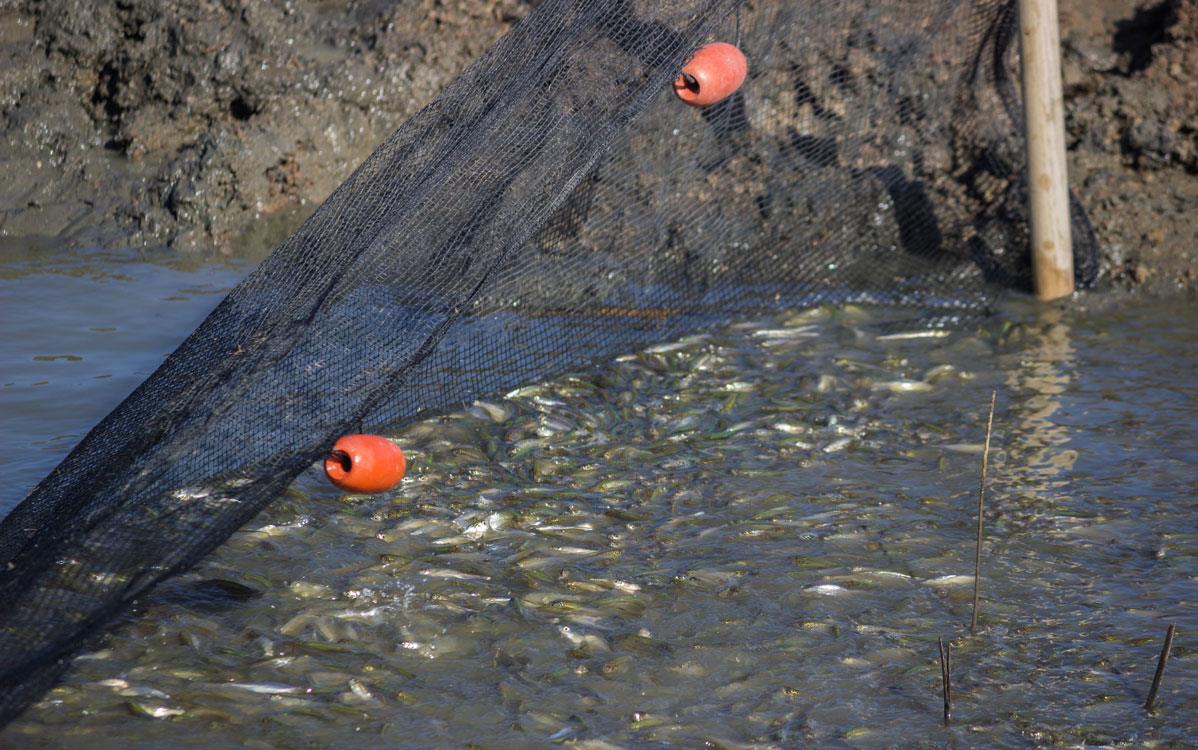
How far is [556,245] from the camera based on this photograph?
22.4 ft

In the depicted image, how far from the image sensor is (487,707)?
395 centimetres

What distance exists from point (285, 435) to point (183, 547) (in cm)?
73

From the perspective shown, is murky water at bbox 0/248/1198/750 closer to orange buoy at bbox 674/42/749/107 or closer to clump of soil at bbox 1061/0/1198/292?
clump of soil at bbox 1061/0/1198/292

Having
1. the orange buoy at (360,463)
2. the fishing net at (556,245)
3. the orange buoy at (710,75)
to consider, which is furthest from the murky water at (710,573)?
the orange buoy at (710,75)

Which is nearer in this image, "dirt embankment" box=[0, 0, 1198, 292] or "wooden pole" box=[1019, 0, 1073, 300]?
"wooden pole" box=[1019, 0, 1073, 300]

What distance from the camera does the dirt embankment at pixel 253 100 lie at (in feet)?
27.9

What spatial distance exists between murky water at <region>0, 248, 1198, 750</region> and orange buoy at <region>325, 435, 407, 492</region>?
528 millimetres

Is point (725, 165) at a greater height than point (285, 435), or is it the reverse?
point (725, 165)

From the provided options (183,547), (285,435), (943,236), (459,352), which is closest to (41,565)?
(183,547)

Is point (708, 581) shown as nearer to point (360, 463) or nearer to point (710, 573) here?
point (710, 573)

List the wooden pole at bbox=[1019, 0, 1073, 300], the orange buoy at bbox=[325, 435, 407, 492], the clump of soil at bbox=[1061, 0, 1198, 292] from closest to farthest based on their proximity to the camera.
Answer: the orange buoy at bbox=[325, 435, 407, 492] < the wooden pole at bbox=[1019, 0, 1073, 300] < the clump of soil at bbox=[1061, 0, 1198, 292]

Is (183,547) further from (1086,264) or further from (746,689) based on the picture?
(1086,264)

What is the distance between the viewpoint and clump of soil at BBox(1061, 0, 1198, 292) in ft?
26.6

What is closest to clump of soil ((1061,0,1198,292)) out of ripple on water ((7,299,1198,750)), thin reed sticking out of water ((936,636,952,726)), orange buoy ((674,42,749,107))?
ripple on water ((7,299,1198,750))
